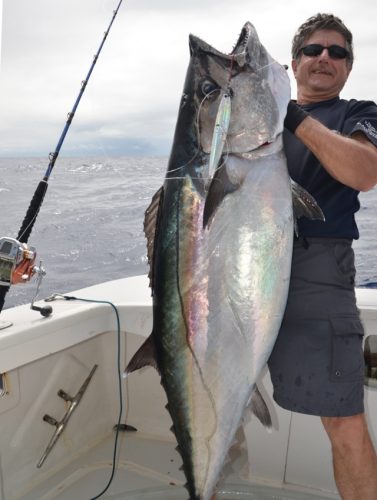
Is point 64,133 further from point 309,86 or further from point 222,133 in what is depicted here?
point 222,133

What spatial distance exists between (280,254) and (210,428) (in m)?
0.57

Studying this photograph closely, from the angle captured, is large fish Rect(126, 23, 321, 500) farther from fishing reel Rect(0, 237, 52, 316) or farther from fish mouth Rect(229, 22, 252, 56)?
fishing reel Rect(0, 237, 52, 316)

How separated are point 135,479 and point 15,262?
1347mm

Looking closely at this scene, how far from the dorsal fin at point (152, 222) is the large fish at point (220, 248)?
1cm

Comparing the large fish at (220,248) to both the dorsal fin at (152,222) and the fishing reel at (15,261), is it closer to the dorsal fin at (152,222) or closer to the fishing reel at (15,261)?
the dorsal fin at (152,222)

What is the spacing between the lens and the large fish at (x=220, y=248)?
1.51 meters

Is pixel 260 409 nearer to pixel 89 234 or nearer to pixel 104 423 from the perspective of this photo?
pixel 104 423

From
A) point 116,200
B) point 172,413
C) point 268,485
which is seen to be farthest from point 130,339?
point 116,200

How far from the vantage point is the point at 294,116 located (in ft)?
5.24

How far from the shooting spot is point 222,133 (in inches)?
56.8

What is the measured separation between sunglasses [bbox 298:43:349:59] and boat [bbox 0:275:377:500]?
1.12 metres

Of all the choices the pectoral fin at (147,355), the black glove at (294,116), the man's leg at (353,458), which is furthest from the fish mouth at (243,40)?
the man's leg at (353,458)

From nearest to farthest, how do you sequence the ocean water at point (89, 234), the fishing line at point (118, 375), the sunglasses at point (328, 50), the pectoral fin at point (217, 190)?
the pectoral fin at point (217, 190) → the sunglasses at point (328, 50) → the fishing line at point (118, 375) → the ocean water at point (89, 234)

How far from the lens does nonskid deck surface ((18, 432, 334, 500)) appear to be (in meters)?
2.45
